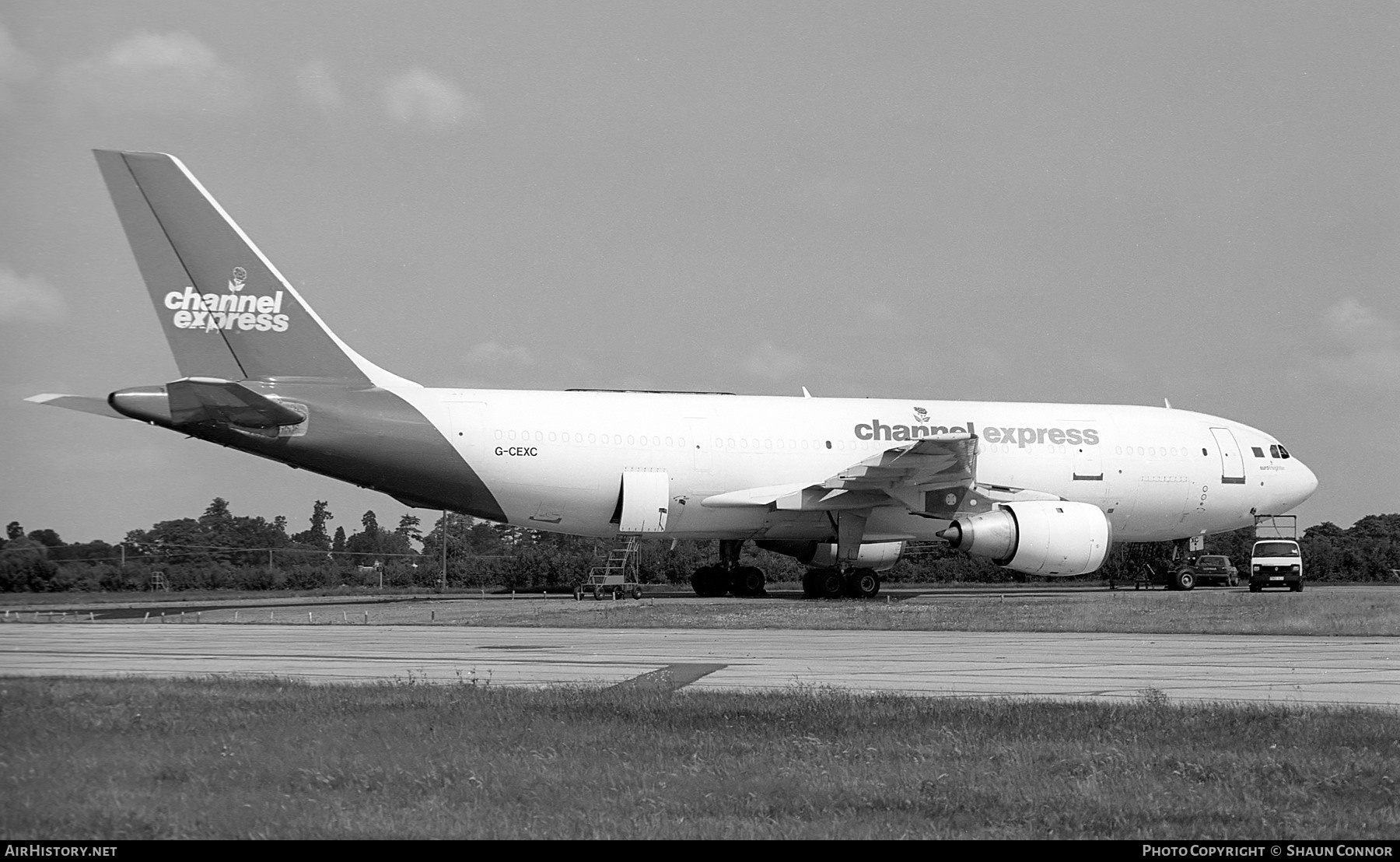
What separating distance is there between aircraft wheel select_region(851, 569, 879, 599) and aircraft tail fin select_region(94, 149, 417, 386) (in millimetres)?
12007

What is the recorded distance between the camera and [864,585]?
96.1ft

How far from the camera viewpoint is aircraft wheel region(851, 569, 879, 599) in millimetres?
29266

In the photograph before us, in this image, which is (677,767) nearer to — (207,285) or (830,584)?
(207,285)

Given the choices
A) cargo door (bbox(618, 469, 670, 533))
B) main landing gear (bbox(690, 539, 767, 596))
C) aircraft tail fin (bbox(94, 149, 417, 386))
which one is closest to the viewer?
aircraft tail fin (bbox(94, 149, 417, 386))

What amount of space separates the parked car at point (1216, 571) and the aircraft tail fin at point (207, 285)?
2688 cm

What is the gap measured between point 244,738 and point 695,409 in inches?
838

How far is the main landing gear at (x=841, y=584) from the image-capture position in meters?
29.2

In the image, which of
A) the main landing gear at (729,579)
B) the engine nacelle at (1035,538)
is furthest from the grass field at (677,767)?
the main landing gear at (729,579)

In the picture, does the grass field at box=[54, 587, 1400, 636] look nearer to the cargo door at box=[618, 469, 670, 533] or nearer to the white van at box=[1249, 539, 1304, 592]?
the cargo door at box=[618, 469, 670, 533]

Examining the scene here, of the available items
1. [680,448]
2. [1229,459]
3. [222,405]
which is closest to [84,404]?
[222,405]

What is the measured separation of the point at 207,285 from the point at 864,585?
1494 centimetres

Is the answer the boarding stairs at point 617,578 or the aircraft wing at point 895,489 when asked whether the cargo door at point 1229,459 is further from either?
the boarding stairs at point 617,578

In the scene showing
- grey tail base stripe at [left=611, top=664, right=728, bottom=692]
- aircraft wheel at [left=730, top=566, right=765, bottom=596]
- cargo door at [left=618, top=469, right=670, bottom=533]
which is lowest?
grey tail base stripe at [left=611, top=664, right=728, bottom=692]

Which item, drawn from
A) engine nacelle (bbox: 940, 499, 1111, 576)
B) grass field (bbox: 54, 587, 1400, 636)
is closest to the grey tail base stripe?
grass field (bbox: 54, 587, 1400, 636)
